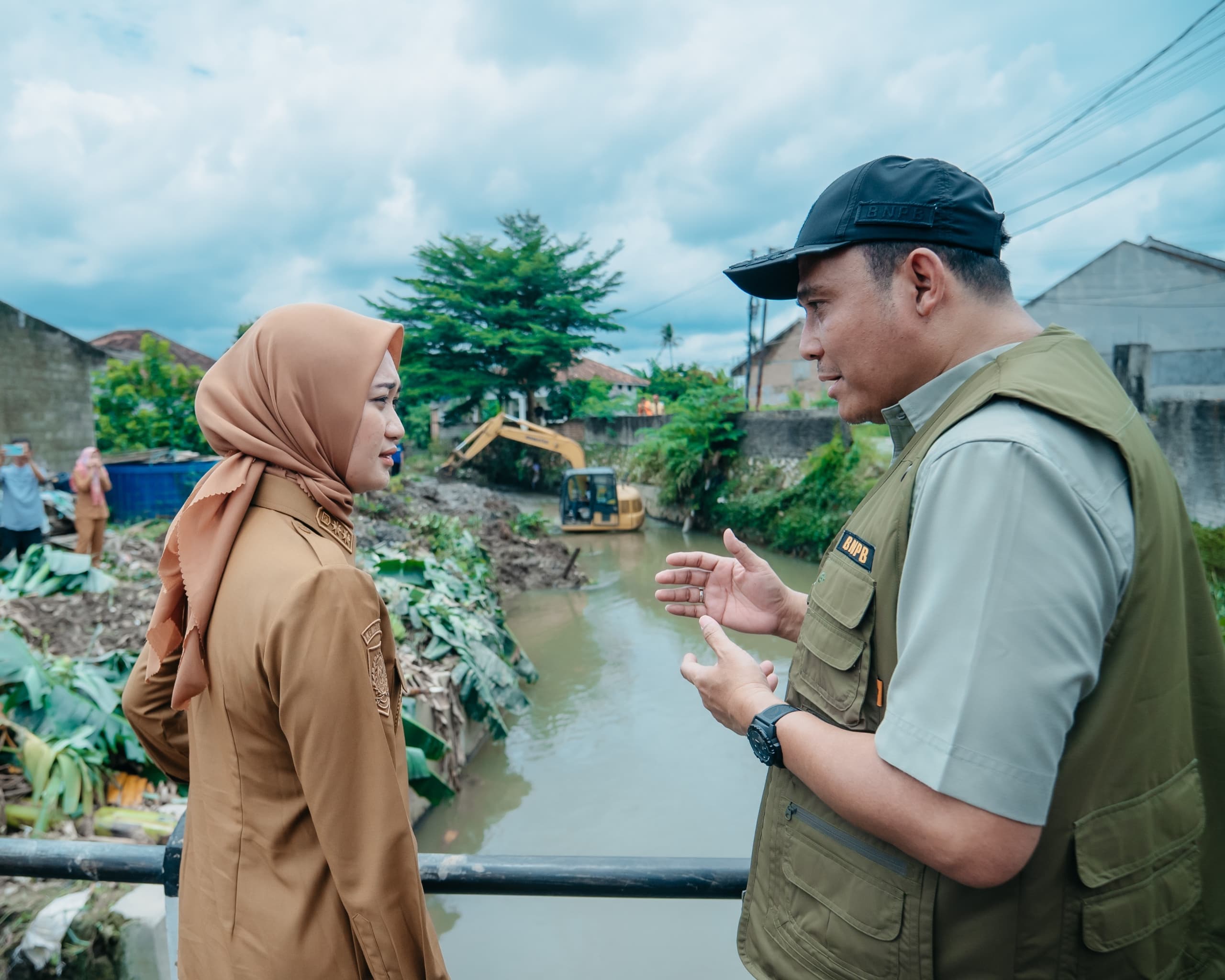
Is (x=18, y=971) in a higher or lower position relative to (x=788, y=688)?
lower

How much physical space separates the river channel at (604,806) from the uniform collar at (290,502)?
4.49 feet

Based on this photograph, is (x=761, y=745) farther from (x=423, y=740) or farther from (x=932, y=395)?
(x=423, y=740)

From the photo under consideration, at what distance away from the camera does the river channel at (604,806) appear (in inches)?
168

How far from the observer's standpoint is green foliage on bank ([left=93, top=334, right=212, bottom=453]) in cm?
1581

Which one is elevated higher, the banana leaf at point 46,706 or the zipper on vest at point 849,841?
the zipper on vest at point 849,841

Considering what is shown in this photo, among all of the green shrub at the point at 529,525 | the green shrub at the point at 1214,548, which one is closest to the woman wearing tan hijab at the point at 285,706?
the green shrub at the point at 1214,548

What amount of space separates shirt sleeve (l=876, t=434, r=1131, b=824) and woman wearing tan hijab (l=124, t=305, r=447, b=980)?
741mm

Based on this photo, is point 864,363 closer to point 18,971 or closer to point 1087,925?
point 1087,925

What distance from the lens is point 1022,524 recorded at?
28.9 inches

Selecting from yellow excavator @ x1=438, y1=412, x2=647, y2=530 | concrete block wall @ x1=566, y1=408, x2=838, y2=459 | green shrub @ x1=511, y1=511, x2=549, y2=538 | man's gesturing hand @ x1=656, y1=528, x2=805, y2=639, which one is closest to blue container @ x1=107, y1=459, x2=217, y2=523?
green shrub @ x1=511, y1=511, x2=549, y2=538

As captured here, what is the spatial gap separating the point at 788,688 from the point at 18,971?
286cm

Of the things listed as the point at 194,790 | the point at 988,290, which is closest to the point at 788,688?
the point at 988,290

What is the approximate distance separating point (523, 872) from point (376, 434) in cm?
79

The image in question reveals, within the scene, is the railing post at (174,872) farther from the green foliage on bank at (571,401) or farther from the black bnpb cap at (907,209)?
the green foliage on bank at (571,401)
